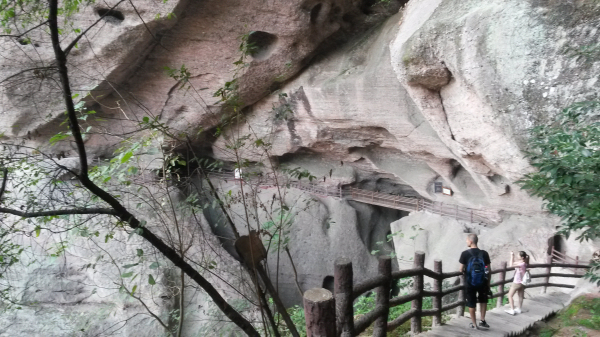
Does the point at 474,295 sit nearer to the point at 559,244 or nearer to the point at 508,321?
the point at 508,321

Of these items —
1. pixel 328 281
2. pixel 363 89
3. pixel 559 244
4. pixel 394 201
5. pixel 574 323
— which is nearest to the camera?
pixel 574 323

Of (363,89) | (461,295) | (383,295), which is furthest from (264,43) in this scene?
(383,295)

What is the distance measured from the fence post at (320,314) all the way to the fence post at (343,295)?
273mm

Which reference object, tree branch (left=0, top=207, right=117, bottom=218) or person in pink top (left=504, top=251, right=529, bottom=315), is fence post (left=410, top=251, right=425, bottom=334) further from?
tree branch (left=0, top=207, right=117, bottom=218)

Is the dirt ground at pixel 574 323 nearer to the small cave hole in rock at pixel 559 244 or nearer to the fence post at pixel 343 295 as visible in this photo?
the fence post at pixel 343 295

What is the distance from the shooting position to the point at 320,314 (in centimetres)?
230

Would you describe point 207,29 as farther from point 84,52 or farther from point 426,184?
point 426,184

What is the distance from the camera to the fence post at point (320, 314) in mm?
2291

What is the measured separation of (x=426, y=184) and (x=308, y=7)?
508 centimetres

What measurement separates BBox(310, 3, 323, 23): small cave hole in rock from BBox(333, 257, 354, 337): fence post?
6.67 m

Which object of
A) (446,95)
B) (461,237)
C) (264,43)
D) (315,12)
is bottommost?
(461,237)

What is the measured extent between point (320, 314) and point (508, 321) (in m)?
3.19

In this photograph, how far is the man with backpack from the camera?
12.8 feet

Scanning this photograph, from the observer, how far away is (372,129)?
9.05 metres
